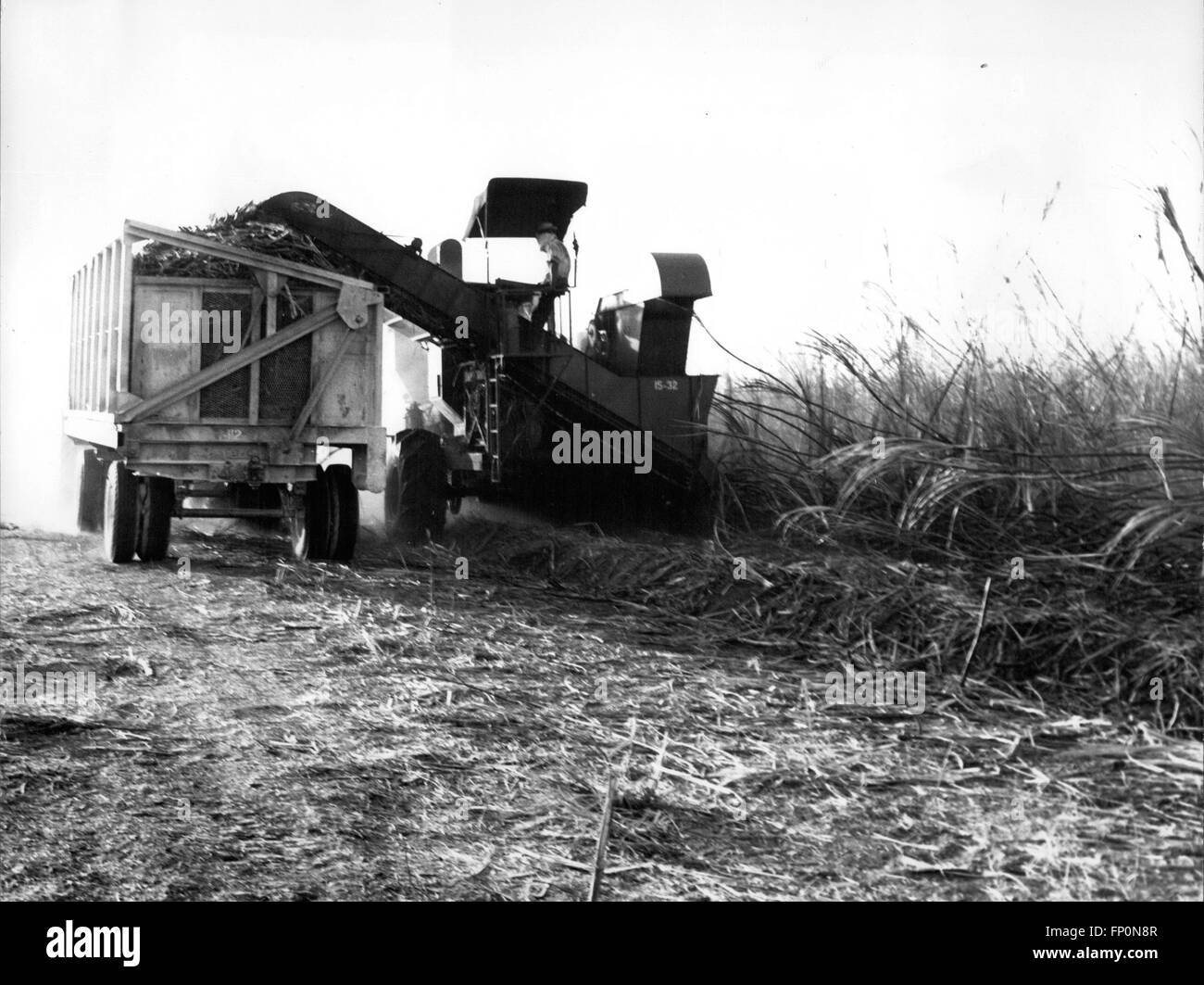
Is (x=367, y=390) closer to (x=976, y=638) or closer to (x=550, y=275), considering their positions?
(x=550, y=275)

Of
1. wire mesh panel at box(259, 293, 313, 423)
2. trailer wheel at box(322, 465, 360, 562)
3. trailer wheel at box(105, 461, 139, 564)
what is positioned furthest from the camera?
trailer wheel at box(322, 465, 360, 562)

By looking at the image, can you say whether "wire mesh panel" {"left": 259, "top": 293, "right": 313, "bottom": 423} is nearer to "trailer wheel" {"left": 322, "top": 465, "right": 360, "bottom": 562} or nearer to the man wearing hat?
"trailer wheel" {"left": 322, "top": 465, "right": 360, "bottom": 562}

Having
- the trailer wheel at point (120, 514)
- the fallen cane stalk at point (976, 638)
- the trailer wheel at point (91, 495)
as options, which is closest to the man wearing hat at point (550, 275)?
the trailer wheel at point (120, 514)

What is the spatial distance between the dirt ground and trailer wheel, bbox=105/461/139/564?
277 centimetres

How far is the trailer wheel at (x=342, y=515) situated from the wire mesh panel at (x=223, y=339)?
87 cm

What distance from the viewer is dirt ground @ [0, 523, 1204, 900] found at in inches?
134

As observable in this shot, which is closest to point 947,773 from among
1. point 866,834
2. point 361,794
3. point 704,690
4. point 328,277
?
point 866,834

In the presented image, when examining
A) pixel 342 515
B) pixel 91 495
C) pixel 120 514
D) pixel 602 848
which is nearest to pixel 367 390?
pixel 342 515

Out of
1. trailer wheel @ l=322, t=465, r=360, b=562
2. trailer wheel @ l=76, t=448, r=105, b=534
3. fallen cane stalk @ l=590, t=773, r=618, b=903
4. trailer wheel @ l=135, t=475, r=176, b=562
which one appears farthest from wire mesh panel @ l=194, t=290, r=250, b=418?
fallen cane stalk @ l=590, t=773, r=618, b=903

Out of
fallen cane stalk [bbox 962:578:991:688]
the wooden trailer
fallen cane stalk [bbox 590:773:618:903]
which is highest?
the wooden trailer

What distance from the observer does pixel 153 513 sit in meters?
9.33

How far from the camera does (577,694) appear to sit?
538 cm
